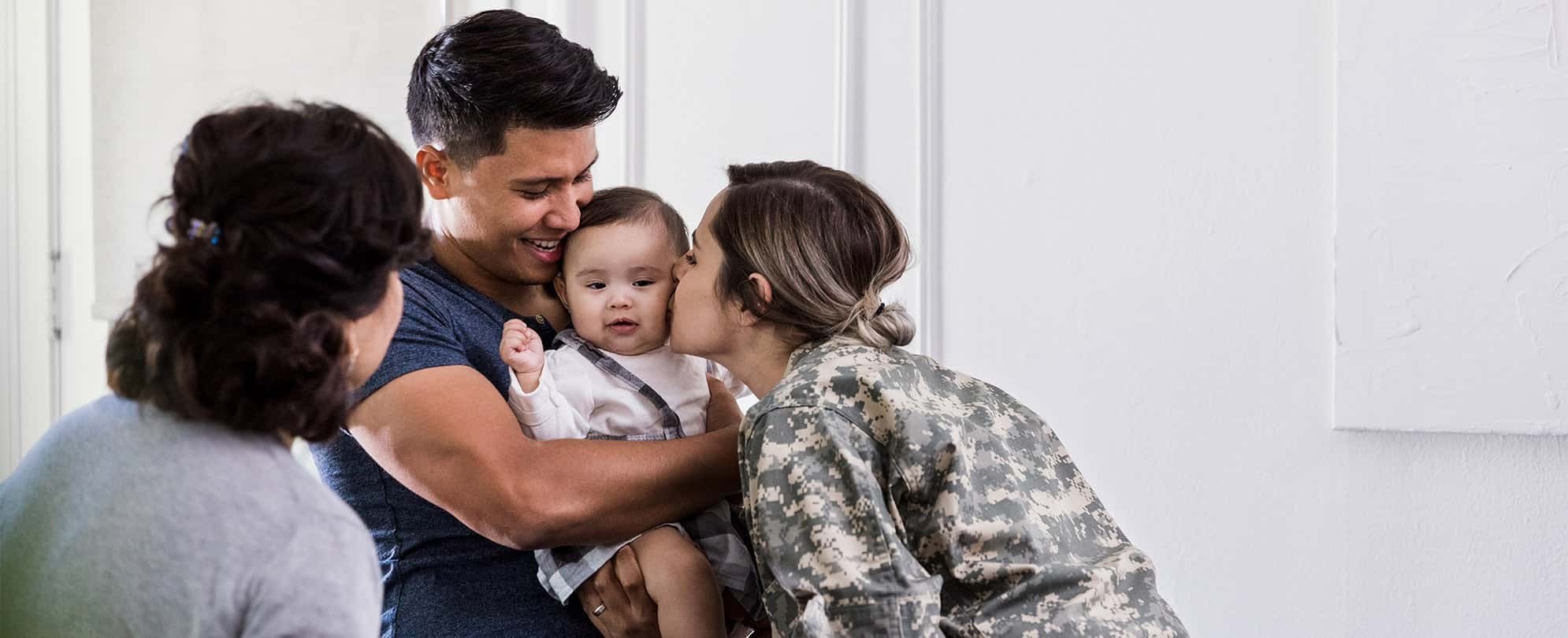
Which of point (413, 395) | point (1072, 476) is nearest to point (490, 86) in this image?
point (413, 395)

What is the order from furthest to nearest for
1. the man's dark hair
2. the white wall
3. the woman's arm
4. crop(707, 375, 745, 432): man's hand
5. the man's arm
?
1. the white wall
2. crop(707, 375, 745, 432): man's hand
3. the man's dark hair
4. the man's arm
5. the woman's arm

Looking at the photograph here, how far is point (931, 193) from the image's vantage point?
2521 millimetres

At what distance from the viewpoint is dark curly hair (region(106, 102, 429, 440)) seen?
0.92 m

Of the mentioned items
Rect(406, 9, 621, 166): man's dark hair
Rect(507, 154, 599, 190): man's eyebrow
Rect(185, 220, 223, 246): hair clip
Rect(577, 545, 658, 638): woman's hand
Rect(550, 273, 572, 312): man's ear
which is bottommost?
Rect(577, 545, 658, 638): woman's hand

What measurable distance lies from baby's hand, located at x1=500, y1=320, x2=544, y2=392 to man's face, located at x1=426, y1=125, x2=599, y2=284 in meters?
0.13

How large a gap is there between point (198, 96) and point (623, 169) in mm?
950

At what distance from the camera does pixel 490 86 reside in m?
1.74

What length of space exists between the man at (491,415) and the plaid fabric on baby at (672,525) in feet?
0.12

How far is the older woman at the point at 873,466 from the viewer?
1.38 meters

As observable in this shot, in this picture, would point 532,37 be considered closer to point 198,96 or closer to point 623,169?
point 623,169

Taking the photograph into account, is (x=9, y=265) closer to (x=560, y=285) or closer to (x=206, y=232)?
(x=560, y=285)

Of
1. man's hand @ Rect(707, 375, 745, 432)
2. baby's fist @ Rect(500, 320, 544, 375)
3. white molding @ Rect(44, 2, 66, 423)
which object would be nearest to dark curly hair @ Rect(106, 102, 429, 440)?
baby's fist @ Rect(500, 320, 544, 375)

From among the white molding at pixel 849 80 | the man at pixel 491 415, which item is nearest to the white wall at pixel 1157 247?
the white molding at pixel 849 80

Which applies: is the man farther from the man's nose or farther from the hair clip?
the hair clip
